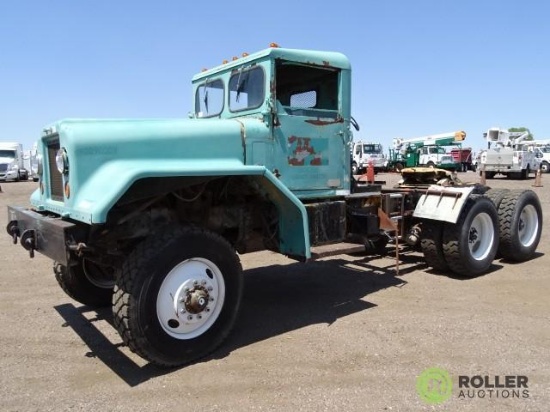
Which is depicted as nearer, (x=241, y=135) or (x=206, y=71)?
(x=241, y=135)

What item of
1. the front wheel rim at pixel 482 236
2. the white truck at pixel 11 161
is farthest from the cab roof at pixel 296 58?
the white truck at pixel 11 161

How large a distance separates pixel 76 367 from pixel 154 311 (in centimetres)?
82

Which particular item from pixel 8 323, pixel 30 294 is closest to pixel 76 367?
pixel 8 323

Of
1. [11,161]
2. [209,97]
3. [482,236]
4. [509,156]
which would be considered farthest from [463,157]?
[209,97]

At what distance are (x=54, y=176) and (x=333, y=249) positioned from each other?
262 cm

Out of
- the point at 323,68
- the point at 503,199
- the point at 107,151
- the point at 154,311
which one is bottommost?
the point at 154,311

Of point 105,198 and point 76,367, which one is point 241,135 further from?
point 76,367

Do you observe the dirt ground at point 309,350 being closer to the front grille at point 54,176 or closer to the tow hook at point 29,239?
the tow hook at point 29,239

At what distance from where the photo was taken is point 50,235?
3.35m

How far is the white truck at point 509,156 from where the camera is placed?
2659 cm

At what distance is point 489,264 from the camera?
6176mm

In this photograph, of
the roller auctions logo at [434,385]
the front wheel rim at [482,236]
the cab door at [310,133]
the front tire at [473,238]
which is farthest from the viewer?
the front wheel rim at [482,236]

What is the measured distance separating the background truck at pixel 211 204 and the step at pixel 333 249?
2cm

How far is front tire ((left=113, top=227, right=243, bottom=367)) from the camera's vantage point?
3.25m
